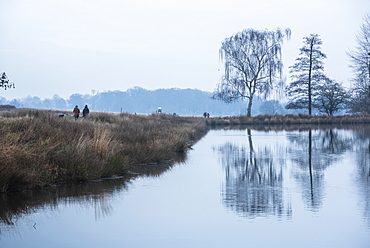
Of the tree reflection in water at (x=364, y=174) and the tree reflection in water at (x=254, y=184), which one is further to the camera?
the tree reflection in water at (x=364, y=174)

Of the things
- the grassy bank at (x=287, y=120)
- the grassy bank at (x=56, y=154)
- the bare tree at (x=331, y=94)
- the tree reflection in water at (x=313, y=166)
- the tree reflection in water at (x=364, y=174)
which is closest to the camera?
the tree reflection in water at (x=364, y=174)

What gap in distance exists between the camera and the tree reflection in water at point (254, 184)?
32.1ft

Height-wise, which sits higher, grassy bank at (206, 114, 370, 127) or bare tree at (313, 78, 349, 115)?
bare tree at (313, 78, 349, 115)

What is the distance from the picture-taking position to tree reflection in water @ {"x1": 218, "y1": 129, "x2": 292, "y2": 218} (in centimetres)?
979

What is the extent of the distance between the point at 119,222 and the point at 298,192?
15.1ft

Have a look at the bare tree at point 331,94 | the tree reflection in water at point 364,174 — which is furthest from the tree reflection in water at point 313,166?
the bare tree at point 331,94

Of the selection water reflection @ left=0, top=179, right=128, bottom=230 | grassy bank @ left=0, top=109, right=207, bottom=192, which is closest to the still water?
water reflection @ left=0, top=179, right=128, bottom=230

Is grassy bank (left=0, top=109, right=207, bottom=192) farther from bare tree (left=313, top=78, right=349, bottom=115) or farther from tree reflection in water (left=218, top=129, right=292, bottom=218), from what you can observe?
bare tree (left=313, top=78, right=349, bottom=115)

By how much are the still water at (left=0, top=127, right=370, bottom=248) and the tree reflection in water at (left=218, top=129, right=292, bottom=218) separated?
0.07 feet

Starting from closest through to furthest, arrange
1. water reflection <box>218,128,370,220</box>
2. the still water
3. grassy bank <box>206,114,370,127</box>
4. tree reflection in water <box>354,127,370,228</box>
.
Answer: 1. the still water
2. tree reflection in water <box>354,127,370,228</box>
3. water reflection <box>218,128,370,220</box>
4. grassy bank <box>206,114,370,127</box>

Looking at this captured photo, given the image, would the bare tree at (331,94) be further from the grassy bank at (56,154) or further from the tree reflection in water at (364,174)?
the grassy bank at (56,154)

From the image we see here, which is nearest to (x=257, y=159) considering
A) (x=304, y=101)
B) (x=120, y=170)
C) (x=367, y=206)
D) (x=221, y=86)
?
(x=120, y=170)

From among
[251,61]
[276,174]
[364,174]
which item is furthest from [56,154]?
[251,61]

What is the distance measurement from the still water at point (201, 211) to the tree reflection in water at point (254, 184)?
2 centimetres
